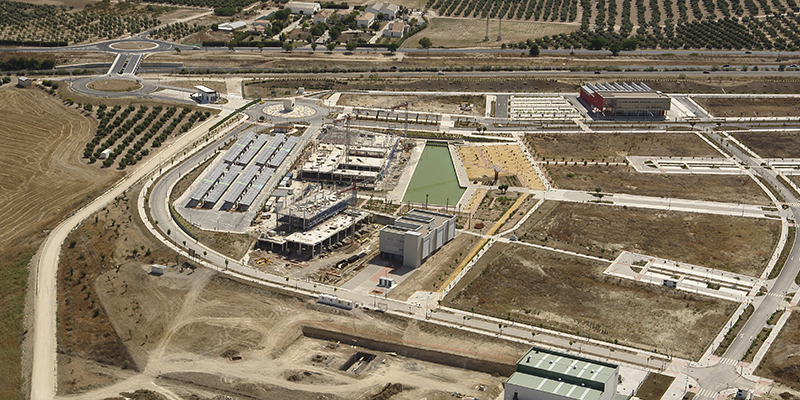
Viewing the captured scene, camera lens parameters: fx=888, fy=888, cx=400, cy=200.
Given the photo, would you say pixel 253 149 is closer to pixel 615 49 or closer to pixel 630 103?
pixel 630 103

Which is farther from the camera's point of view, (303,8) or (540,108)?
(303,8)

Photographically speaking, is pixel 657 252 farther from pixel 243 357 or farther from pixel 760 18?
pixel 760 18

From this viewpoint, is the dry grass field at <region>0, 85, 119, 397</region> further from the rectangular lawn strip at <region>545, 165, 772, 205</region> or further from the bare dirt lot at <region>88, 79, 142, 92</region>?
the rectangular lawn strip at <region>545, 165, 772, 205</region>

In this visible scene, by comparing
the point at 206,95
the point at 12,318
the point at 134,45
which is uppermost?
the point at 134,45

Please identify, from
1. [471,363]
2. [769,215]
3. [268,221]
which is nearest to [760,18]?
[769,215]

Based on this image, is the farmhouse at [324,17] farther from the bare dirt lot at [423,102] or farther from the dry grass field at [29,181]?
the dry grass field at [29,181]

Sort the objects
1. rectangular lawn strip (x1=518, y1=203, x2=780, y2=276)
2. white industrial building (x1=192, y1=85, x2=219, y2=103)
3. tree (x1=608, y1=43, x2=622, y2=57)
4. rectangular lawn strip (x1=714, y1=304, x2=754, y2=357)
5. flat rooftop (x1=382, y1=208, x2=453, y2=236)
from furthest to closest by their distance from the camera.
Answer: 1. tree (x1=608, y1=43, x2=622, y2=57)
2. white industrial building (x1=192, y1=85, x2=219, y2=103)
3. rectangular lawn strip (x1=518, y1=203, x2=780, y2=276)
4. flat rooftop (x1=382, y1=208, x2=453, y2=236)
5. rectangular lawn strip (x1=714, y1=304, x2=754, y2=357)

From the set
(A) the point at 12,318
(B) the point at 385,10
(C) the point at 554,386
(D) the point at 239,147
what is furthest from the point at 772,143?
(A) the point at 12,318

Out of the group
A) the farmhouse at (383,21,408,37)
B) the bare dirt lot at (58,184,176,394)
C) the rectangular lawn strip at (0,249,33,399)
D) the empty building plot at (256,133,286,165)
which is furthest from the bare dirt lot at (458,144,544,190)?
the farmhouse at (383,21,408,37)
